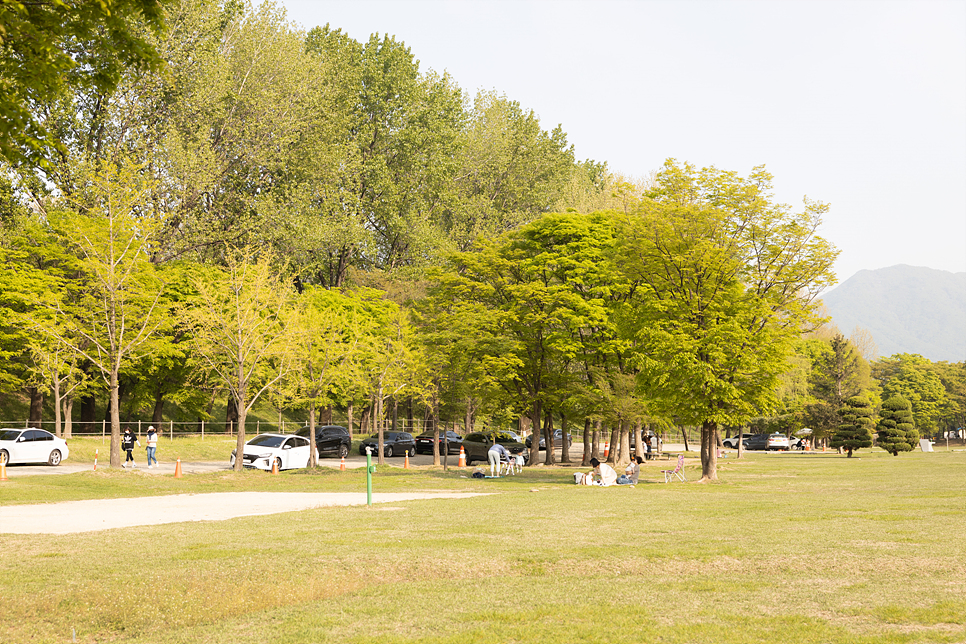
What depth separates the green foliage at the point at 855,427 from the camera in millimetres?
56469

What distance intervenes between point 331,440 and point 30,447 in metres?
16.4

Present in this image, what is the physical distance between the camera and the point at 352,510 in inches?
707

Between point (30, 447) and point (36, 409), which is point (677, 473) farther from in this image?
point (36, 409)

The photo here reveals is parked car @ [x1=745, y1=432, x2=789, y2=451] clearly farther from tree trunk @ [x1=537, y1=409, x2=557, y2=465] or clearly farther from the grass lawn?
the grass lawn

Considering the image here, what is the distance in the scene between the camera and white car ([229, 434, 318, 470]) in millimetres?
35938

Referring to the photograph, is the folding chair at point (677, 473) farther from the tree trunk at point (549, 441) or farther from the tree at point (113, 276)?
the tree at point (113, 276)

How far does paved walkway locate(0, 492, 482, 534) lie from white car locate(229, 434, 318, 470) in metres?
10.9

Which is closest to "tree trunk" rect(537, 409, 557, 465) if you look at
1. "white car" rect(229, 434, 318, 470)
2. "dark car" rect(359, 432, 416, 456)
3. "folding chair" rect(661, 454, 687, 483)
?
"dark car" rect(359, 432, 416, 456)

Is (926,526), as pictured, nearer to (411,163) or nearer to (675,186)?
(675,186)

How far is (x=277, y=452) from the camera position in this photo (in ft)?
120

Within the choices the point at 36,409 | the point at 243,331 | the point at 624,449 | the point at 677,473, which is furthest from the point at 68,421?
the point at 677,473

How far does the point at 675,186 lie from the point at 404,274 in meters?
27.6

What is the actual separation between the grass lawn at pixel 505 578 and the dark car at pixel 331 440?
92.6 ft

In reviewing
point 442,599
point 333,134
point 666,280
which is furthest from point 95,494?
point 333,134
